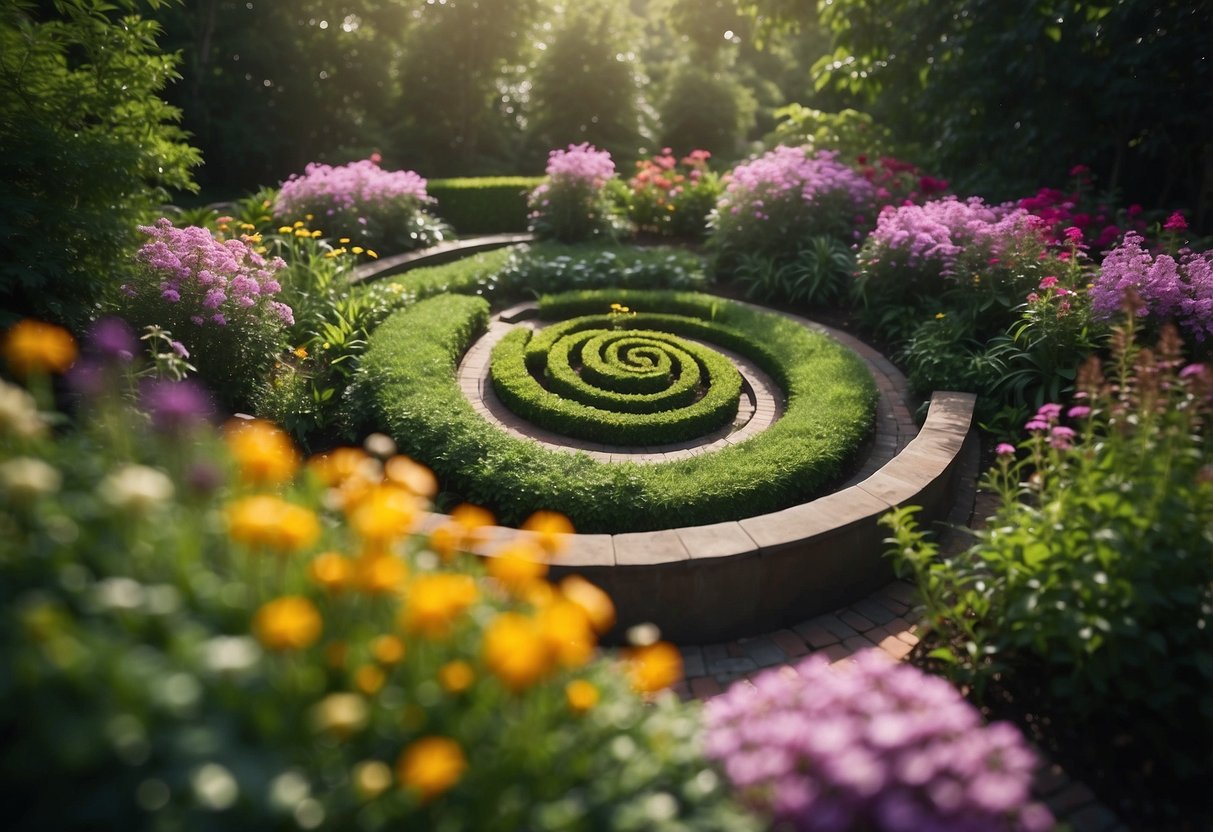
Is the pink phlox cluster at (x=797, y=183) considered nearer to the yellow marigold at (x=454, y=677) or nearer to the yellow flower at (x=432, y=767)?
the yellow marigold at (x=454, y=677)

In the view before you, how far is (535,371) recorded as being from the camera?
21.6ft

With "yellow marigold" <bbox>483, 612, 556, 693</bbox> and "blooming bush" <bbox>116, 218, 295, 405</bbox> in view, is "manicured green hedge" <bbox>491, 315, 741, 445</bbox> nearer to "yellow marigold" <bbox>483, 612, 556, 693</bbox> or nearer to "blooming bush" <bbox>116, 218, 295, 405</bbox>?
"blooming bush" <bbox>116, 218, 295, 405</bbox>

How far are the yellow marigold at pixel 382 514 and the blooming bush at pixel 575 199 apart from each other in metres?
8.27

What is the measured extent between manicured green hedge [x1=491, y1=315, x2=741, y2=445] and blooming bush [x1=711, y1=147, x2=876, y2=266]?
2659 mm

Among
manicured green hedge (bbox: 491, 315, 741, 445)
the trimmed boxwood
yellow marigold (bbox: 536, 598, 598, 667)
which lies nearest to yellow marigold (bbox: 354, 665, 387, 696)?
yellow marigold (bbox: 536, 598, 598, 667)

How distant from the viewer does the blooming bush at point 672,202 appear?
10656 millimetres

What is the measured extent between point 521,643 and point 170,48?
1648 cm

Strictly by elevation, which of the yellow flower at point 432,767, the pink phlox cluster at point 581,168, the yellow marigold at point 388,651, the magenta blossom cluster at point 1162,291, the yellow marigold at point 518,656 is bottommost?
the yellow flower at point 432,767

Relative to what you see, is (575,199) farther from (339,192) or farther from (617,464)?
(617,464)

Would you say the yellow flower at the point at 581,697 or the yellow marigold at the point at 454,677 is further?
the yellow flower at the point at 581,697

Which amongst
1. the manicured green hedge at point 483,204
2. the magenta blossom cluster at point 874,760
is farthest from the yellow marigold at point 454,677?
the manicured green hedge at point 483,204

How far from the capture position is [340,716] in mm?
1552

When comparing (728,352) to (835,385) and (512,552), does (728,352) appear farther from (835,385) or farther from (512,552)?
(512,552)

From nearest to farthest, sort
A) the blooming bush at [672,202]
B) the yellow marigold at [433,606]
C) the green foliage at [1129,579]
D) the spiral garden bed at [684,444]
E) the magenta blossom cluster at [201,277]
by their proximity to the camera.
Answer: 1. the yellow marigold at [433,606]
2. the green foliage at [1129,579]
3. the spiral garden bed at [684,444]
4. the magenta blossom cluster at [201,277]
5. the blooming bush at [672,202]
